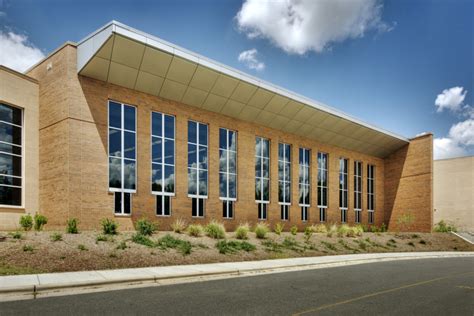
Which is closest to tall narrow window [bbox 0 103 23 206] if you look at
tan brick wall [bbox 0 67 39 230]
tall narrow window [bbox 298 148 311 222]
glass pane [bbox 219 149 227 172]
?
tan brick wall [bbox 0 67 39 230]

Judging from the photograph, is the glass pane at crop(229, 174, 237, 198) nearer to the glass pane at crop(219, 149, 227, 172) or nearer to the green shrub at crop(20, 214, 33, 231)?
the glass pane at crop(219, 149, 227, 172)

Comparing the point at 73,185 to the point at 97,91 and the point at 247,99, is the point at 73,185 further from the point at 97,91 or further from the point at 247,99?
the point at 247,99

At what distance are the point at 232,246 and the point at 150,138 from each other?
9375 mm

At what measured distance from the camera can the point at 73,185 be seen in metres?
20.8

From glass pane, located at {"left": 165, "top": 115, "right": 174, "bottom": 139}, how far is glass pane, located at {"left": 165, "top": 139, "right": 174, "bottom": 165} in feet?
1.28

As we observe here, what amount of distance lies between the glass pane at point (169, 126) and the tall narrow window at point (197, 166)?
1.42m

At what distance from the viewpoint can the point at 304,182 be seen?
3622 centimetres

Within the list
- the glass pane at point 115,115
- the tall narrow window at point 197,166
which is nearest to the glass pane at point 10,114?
the glass pane at point 115,115

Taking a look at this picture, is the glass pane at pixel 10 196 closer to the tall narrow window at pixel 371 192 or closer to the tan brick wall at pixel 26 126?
the tan brick wall at pixel 26 126

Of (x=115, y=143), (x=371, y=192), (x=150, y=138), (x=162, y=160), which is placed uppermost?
(x=150, y=138)

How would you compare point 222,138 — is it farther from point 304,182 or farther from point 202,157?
point 304,182

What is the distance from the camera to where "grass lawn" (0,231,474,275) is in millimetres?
12500


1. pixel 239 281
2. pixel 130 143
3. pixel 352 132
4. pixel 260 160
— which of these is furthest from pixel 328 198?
pixel 239 281

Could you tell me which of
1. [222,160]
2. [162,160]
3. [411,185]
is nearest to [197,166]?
[222,160]
